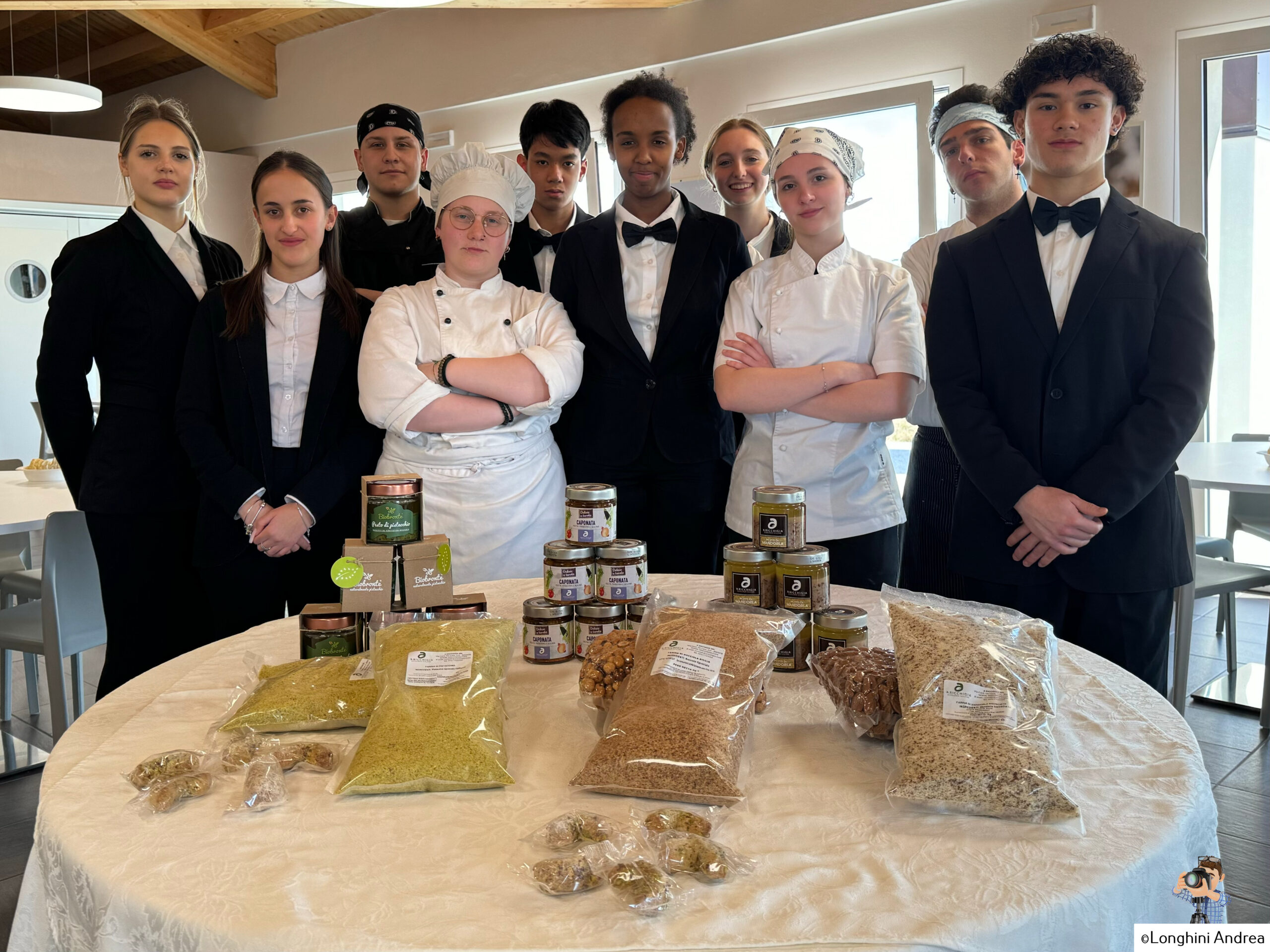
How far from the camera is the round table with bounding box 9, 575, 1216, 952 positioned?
850 mm

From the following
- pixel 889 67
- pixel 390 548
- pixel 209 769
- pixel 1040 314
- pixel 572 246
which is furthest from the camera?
pixel 889 67

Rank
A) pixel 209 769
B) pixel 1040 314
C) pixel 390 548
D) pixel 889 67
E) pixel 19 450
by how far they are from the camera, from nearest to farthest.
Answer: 1. pixel 209 769
2. pixel 390 548
3. pixel 1040 314
4. pixel 889 67
5. pixel 19 450

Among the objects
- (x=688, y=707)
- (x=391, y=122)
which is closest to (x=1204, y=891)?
(x=688, y=707)

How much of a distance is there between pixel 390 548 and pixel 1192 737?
1123 millimetres

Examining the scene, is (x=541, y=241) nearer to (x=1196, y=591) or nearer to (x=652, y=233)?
(x=652, y=233)

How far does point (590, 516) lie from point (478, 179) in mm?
1162

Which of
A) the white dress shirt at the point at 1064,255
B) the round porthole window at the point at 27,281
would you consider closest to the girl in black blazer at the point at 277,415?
the white dress shirt at the point at 1064,255

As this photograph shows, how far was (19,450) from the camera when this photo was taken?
8.57 metres

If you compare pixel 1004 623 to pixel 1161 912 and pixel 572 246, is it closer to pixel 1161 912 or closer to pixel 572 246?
pixel 1161 912

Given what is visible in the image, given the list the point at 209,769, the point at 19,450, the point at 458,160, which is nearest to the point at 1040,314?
the point at 458,160

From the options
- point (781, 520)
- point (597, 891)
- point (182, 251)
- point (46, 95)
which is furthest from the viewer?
point (46, 95)

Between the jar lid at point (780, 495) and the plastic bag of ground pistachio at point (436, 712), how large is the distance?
1.55 feet

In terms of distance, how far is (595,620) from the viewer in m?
1.57

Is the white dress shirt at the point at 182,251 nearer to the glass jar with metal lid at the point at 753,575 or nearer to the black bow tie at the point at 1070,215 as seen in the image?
the glass jar with metal lid at the point at 753,575
